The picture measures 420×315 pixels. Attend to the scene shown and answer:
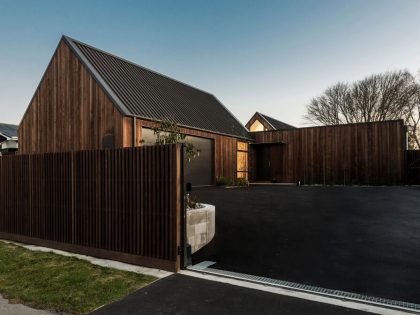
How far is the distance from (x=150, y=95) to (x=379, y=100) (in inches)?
880

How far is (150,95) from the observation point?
1585cm

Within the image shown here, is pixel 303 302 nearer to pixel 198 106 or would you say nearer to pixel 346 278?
pixel 346 278

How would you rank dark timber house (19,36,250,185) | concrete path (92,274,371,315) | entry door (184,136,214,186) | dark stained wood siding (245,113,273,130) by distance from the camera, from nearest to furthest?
1. concrete path (92,274,371,315)
2. dark timber house (19,36,250,185)
3. entry door (184,136,214,186)
4. dark stained wood siding (245,113,273,130)

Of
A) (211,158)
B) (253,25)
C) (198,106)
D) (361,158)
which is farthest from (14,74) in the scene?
(361,158)

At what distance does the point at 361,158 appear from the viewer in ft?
61.3

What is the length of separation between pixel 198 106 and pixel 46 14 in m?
9.78

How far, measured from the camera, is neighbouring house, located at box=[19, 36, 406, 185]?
43.2 ft

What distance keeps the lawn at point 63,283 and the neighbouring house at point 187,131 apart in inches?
225

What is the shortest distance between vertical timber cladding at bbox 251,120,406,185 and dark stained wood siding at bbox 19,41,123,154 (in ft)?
41.1

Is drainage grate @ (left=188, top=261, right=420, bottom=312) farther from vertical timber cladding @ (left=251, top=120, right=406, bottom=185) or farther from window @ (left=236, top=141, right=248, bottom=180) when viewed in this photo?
vertical timber cladding @ (left=251, top=120, right=406, bottom=185)

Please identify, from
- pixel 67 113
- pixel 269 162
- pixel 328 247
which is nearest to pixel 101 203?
pixel 328 247

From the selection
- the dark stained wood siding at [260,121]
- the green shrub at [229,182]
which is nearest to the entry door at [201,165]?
the green shrub at [229,182]

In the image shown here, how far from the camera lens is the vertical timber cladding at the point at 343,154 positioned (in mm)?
17938

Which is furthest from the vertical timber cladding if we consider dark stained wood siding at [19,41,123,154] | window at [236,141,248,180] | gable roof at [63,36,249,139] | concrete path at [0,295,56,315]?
concrete path at [0,295,56,315]
